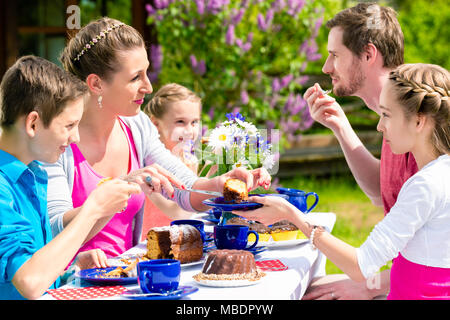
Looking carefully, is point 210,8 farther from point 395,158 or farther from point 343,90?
point 395,158

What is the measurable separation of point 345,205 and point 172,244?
5846 millimetres

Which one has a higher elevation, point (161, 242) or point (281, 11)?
point (281, 11)

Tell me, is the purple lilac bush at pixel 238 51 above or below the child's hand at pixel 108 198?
above

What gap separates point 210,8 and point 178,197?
10.8 feet

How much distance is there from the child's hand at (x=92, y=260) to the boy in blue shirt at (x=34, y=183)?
18 cm

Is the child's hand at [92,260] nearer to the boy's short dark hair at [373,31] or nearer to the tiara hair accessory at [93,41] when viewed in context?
the tiara hair accessory at [93,41]

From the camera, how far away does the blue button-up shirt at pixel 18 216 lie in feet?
5.86

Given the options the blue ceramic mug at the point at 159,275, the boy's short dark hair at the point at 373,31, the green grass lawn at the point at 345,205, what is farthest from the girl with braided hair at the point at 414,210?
the green grass lawn at the point at 345,205

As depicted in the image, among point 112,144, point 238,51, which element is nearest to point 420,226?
point 112,144

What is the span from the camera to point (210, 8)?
589cm

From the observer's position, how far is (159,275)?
1.84 m

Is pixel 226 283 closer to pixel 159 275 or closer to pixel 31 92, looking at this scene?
pixel 159 275

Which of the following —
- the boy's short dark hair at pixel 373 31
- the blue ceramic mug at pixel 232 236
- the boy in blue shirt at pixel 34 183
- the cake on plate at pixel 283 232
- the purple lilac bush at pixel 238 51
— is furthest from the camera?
the purple lilac bush at pixel 238 51
